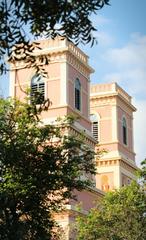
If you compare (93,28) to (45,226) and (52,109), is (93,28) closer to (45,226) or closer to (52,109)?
(45,226)

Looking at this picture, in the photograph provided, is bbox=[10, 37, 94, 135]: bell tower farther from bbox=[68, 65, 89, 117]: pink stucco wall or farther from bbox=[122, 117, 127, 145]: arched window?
bbox=[122, 117, 127, 145]: arched window

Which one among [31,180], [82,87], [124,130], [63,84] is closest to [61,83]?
[63,84]

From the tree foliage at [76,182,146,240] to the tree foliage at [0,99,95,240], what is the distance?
20.8 feet

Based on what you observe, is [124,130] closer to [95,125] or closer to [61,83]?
[95,125]

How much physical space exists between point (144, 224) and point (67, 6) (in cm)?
1995

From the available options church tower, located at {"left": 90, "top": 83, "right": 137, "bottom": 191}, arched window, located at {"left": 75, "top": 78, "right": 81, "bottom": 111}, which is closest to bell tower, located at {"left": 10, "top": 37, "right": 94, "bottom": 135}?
arched window, located at {"left": 75, "top": 78, "right": 81, "bottom": 111}

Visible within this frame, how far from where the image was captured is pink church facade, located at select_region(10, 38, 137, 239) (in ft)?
118

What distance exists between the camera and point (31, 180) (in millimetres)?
18438

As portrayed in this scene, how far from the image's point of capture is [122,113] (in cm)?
4638

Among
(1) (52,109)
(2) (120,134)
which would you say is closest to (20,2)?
(1) (52,109)

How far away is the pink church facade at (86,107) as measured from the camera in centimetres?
3584

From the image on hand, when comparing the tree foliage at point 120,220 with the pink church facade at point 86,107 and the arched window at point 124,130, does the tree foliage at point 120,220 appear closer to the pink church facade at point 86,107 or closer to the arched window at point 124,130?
the pink church facade at point 86,107

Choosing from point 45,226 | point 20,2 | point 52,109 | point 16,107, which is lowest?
point 45,226

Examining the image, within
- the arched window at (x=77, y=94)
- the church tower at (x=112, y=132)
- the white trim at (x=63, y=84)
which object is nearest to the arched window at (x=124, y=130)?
the church tower at (x=112, y=132)
